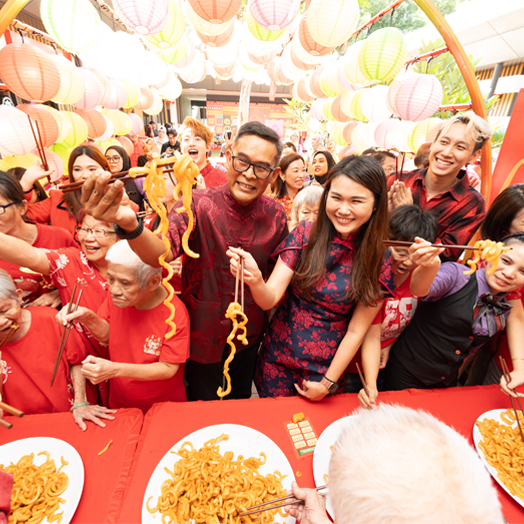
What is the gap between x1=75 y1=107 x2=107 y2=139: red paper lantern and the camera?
480cm

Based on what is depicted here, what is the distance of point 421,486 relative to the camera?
1.99 ft

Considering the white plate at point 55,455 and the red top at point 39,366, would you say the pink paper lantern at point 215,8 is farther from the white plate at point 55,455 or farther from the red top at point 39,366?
the white plate at point 55,455

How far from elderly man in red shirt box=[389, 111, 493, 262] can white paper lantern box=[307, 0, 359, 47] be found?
1963 millimetres

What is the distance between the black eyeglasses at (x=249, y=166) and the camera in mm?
1451

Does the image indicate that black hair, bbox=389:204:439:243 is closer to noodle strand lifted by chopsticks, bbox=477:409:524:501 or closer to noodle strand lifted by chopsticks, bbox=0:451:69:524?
noodle strand lifted by chopsticks, bbox=477:409:524:501

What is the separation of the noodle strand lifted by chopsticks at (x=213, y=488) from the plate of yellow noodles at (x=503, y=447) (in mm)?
979

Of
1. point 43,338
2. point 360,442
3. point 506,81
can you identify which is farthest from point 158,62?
point 506,81

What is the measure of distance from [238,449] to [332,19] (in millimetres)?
4305

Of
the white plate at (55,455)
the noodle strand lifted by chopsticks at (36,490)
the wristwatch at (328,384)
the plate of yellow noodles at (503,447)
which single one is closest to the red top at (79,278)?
the white plate at (55,455)

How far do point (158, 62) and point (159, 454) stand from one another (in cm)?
718

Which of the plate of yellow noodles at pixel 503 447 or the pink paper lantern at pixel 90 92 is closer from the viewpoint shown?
the plate of yellow noodles at pixel 503 447

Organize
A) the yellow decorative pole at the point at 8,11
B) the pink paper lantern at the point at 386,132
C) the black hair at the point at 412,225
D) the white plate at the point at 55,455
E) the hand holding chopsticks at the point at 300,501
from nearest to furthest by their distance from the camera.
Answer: the hand holding chopsticks at the point at 300,501
the white plate at the point at 55,455
the black hair at the point at 412,225
the yellow decorative pole at the point at 8,11
the pink paper lantern at the point at 386,132

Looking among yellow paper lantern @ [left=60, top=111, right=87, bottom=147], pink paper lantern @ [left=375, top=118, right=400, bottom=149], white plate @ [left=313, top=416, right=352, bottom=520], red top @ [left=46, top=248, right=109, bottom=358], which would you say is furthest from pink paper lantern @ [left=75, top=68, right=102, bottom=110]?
white plate @ [left=313, top=416, right=352, bottom=520]

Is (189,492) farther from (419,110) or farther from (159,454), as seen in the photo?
(419,110)
